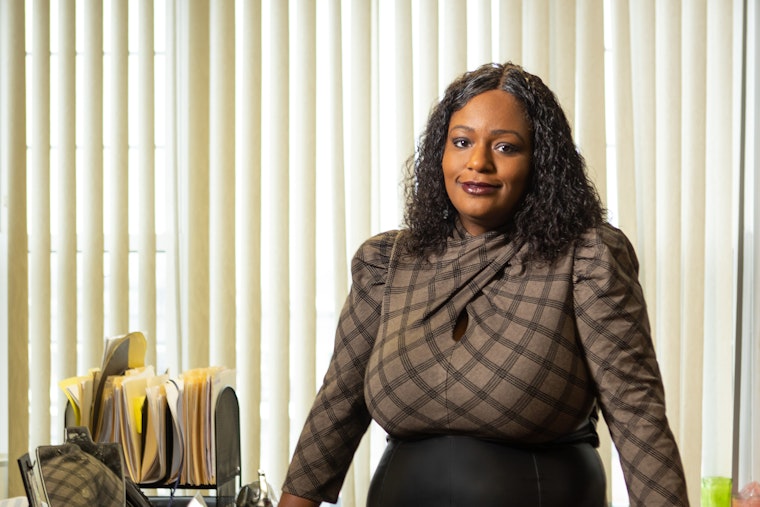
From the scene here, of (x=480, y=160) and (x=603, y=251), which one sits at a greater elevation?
(x=480, y=160)

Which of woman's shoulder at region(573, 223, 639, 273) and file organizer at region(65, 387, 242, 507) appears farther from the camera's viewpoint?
file organizer at region(65, 387, 242, 507)

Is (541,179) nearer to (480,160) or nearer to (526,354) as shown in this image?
(480,160)

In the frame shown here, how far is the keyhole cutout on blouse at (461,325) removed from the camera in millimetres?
1521

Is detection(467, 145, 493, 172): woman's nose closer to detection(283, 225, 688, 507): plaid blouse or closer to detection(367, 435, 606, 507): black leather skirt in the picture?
detection(283, 225, 688, 507): plaid blouse

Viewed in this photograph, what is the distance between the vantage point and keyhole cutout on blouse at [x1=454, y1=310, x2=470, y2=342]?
1521mm

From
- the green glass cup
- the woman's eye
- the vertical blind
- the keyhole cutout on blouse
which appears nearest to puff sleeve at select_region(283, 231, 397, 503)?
the keyhole cutout on blouse

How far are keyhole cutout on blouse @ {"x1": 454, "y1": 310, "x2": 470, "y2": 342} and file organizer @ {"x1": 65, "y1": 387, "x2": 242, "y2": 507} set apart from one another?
21.8 inches

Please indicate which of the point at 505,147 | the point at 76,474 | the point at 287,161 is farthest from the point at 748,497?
the point at 76,474

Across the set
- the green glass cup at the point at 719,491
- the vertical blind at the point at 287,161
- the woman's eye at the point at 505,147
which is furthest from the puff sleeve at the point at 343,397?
the green glass cup at the point at 719,491

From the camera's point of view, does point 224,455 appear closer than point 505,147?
No

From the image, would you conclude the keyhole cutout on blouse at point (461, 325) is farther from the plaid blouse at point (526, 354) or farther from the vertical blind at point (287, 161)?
the vertical blind at point (287, 161)

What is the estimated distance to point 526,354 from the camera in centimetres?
143

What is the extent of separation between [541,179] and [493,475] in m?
0.49

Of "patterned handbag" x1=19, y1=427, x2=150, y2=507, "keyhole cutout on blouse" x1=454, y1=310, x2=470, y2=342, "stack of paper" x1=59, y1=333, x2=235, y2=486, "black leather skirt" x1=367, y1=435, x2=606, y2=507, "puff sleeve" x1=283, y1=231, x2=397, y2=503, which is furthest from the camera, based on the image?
"stack of paper" x1=59, y1=333, x2=235, y2=486
